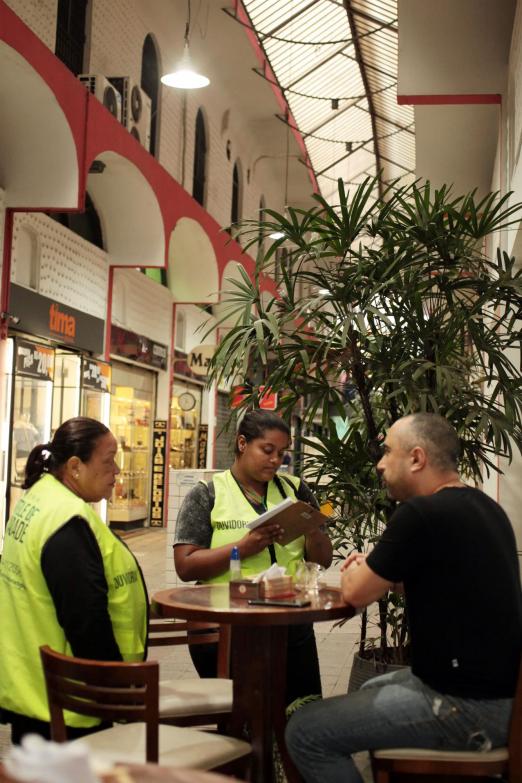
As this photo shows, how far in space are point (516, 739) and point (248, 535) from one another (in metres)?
1.27

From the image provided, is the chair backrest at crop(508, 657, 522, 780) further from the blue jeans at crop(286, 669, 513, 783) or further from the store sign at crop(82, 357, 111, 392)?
the store sign at crop(82, 357, 111, 392)

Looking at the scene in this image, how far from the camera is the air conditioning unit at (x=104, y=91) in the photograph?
11.6 metres

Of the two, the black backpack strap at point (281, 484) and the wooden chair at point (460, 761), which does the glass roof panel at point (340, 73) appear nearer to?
the black backpack strap at point (281, 484)

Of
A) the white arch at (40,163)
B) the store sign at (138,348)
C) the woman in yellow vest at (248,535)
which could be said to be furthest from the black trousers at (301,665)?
the store sign at (138,348)

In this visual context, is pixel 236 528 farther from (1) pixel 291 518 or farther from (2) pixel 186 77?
(2) pixel 186 77

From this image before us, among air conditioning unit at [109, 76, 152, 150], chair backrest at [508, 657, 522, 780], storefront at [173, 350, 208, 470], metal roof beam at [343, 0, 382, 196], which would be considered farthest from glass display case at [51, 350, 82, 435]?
chair backrest at [508, 657, 522, 780]

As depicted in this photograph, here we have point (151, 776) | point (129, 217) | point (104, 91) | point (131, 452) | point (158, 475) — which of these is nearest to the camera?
point (151, 776)

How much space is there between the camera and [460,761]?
267cm

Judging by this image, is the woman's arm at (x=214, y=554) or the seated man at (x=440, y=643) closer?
the seated man at (x=440, y=643)

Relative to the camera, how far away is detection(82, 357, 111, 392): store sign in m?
11.6

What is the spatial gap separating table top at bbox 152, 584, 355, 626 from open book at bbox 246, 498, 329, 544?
0.30m

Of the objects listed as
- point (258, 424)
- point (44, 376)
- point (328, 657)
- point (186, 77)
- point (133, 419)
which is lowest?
point (328, 657)

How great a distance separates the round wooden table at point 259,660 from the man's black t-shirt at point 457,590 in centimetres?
38

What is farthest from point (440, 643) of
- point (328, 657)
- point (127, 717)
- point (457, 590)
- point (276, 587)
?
point (328, 657)
